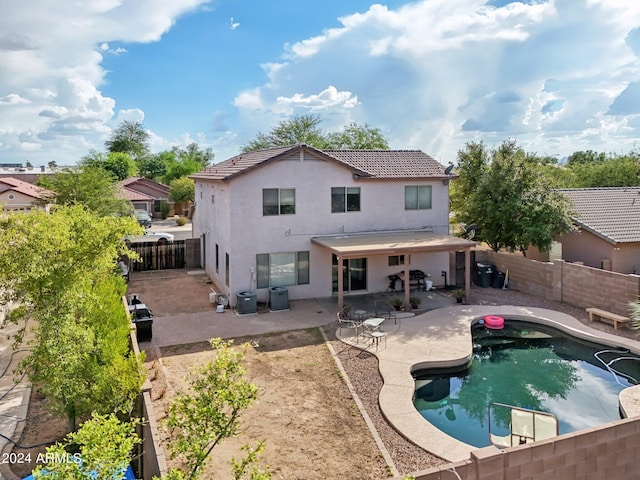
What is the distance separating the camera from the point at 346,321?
17750 millimetres

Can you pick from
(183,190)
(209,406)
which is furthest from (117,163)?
(209,406)

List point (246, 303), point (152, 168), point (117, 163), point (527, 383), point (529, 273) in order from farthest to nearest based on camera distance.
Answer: point (152, 168) < point (117, 163) < point (529, 273) < point (246, 303) < point (527, 383)

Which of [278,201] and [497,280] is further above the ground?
[278,201]

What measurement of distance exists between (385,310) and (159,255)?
1439cm

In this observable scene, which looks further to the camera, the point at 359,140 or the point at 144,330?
the point at 359,140

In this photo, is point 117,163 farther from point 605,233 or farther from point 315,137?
point 605,233

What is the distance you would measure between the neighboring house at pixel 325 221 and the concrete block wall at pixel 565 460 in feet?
38.6

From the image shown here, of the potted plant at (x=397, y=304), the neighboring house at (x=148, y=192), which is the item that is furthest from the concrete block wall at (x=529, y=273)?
the neighboring house at (x=148, y=192)

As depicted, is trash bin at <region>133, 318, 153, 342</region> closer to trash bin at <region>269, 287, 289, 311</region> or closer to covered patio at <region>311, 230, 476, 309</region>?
trash bin at <region>269, 287, 289, 311</region>

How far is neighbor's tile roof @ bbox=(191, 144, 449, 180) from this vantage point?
853 inches

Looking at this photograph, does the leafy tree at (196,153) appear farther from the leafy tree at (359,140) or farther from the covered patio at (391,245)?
the covered patio at (391,245)

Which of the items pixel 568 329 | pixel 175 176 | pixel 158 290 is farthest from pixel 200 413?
pixel 175 176

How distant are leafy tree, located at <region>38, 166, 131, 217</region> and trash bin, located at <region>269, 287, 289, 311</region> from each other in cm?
1543


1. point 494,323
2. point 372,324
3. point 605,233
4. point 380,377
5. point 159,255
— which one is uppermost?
point 605,233
